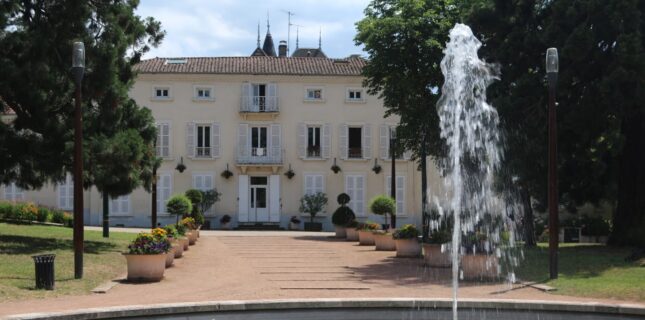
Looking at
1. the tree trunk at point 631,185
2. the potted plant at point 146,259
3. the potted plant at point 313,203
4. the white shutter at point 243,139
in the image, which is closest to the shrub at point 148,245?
the potted plant at point 146,259

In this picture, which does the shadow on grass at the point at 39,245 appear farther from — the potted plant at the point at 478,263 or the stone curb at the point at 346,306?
the potted plant at the point at 478,263

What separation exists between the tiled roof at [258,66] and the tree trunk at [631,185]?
2089cm

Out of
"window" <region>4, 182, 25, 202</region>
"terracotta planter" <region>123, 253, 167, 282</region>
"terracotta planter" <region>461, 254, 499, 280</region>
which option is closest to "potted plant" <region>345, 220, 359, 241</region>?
"terracotta planter" <region>461, 254, 499, 280</region>

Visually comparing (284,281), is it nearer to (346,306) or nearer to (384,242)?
(346,306)

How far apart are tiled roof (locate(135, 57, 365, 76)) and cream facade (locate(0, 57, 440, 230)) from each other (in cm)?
21

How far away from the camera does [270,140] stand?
1612 inches

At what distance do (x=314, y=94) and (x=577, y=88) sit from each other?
23.5 metres

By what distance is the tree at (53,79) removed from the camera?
18.7 metres

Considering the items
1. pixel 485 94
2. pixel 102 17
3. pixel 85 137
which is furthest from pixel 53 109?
pixel 485 94

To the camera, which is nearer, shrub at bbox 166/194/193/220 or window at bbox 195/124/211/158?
shrub at bbox 166/194/193/220

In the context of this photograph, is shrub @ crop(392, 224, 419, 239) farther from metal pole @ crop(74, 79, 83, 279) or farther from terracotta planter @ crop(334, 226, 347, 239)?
terracotta planter @ crop(334, 226, 347, 239)

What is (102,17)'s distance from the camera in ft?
65.5

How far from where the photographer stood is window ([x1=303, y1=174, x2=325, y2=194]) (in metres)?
40.8

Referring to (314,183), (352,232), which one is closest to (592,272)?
(352,232)
